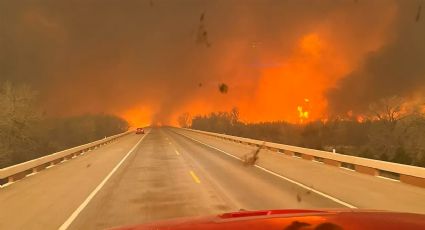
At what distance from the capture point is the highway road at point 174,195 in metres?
10.0

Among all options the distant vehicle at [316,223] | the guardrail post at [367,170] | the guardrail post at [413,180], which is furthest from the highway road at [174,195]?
the distant vehicle at [316,223]

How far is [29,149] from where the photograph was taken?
4109cm

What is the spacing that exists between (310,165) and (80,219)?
15143 millimetres

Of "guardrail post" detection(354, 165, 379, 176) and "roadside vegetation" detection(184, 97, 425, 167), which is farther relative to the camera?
"roadside vegetation" detection(184, 97, 425, 167)

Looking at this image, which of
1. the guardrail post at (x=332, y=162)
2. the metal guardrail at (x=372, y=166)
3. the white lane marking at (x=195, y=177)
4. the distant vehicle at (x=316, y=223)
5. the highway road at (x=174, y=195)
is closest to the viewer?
the distant vehicle at (x=316, y=223)

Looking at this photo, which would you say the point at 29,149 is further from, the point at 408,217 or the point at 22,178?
the point at 408,217

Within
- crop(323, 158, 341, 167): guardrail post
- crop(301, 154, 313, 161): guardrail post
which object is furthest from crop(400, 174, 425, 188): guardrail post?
crop(301, 154, 313, 161): guardrail post

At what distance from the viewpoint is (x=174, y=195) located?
512 inches

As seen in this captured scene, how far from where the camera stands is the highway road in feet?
32.9

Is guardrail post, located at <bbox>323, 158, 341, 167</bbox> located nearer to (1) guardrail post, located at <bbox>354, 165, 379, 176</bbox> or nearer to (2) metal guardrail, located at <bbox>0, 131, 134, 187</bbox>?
(1) guardrail post, located at <bbox>354, 165, 379, 176</bbox>

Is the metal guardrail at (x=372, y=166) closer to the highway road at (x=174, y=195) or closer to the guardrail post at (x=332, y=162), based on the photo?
the guardrail post at (x=332, y=162)

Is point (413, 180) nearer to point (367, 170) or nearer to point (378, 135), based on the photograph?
point (367, 170)

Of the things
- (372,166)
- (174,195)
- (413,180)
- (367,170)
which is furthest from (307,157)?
(174,195)

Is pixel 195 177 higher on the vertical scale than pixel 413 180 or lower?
lower
